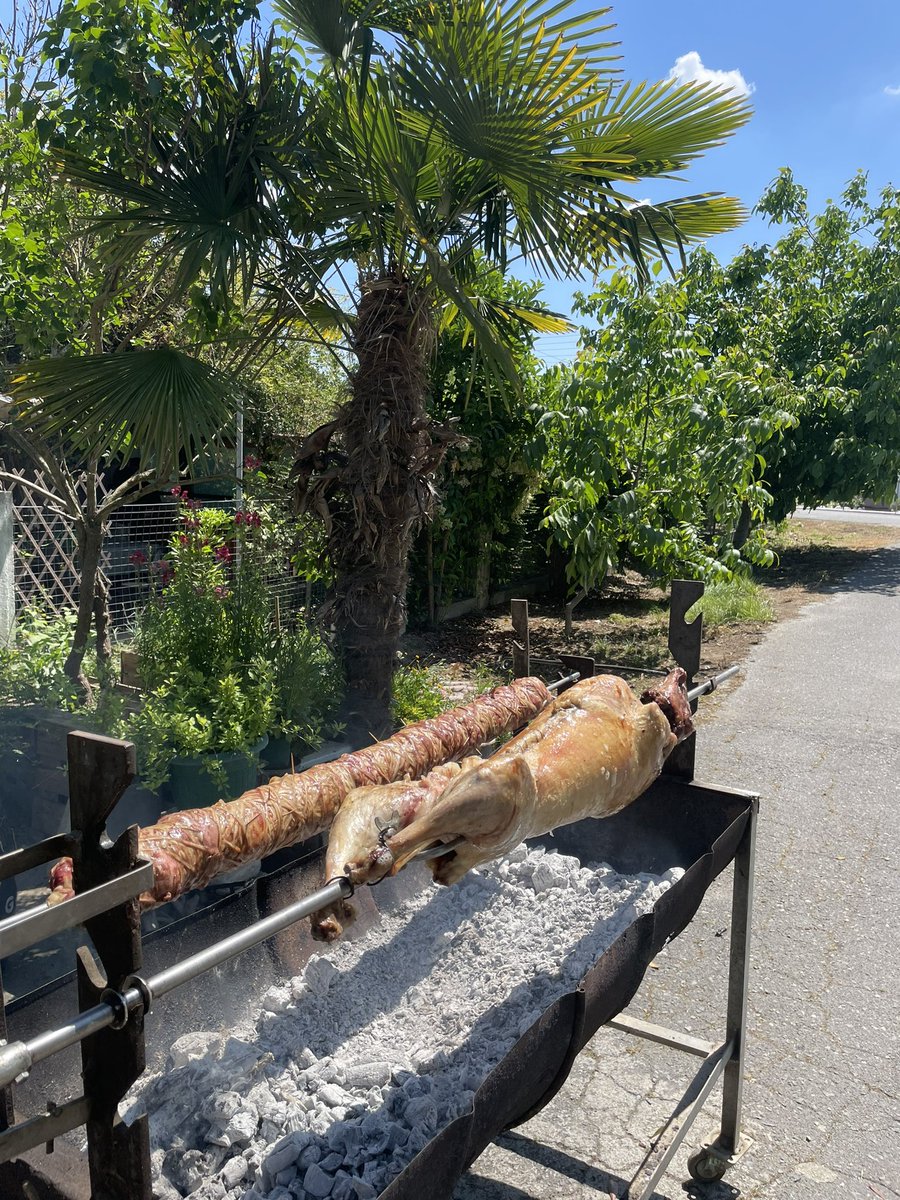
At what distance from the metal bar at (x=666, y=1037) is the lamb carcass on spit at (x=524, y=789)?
96 cm

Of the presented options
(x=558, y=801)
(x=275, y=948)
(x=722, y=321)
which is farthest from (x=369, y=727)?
(x=722, y=321)

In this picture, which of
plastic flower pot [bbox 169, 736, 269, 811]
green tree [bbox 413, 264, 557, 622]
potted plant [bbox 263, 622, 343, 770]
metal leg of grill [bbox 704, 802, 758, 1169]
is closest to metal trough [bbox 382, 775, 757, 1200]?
metal leg of grill [bbox 704, 802, 758, 1169]

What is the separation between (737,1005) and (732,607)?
9.06 meters

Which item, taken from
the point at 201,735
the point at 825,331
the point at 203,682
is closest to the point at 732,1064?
the point at 201,735

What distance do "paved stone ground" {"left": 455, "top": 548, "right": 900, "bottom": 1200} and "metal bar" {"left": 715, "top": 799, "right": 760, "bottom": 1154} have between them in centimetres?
12

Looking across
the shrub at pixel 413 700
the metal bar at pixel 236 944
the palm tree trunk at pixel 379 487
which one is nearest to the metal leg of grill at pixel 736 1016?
the metal bar at pixel 236 944

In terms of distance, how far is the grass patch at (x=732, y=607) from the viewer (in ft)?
35.1

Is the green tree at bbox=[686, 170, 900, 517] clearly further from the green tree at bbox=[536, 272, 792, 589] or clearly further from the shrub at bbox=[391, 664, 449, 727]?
the shrub at bbox=[391, 664, 449, 727]

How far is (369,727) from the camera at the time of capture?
4.76 meters

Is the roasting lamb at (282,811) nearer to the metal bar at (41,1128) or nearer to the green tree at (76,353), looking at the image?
the metal bar at (41,1128)

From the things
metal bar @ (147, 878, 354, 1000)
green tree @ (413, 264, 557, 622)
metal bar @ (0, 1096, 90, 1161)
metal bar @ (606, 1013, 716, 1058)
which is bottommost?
metal bar @ (606, 1013, 716, 1058)

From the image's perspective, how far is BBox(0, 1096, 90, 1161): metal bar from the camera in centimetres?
104

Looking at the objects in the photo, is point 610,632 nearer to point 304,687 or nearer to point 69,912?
point 304,687

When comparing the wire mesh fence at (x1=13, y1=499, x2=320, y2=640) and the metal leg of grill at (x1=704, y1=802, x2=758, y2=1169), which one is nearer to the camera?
the metal leg of grill at (x1=704, y1=802, x2=758, y2=1169)
